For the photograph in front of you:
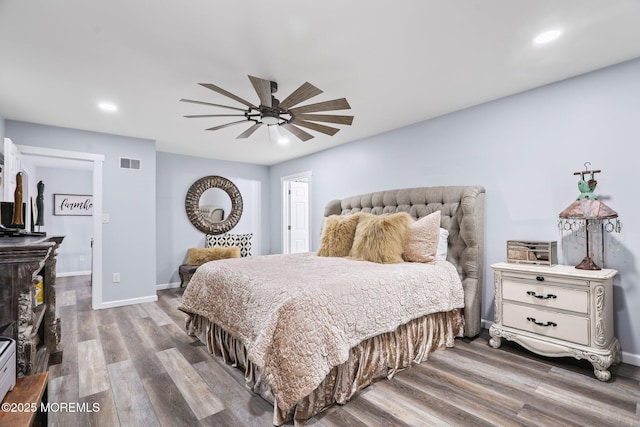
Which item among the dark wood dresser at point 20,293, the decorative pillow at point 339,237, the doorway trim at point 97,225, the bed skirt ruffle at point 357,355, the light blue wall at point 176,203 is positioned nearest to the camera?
the dark wood dresser at point 20,293

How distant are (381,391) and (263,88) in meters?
2.28

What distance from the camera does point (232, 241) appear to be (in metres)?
5.97

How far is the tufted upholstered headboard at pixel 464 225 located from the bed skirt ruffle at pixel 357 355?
7.4 inches

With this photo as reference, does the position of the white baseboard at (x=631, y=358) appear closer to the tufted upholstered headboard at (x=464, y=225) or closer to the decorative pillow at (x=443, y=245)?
the tufted upholstered headboard at (x=464, y=225)

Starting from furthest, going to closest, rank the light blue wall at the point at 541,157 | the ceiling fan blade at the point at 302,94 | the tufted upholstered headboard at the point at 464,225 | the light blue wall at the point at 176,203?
the light blue wall at the point at 176,203 < the tufted upholstered headboard at the point at 464,225 < the light blue wall at the point at 541,157 < the ceiling fan blade at the point at 302,94

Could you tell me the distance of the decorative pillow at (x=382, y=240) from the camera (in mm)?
2875

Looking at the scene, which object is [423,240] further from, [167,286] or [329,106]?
[167,286]

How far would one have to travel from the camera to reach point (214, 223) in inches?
233

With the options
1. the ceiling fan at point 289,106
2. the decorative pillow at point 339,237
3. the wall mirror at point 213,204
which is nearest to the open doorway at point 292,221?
the wall mirror at point 213,204

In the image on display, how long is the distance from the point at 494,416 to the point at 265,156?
4.98 m

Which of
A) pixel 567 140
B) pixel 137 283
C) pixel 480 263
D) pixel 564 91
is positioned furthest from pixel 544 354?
pixel 137 283

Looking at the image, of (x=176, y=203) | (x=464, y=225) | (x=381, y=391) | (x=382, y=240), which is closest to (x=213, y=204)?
(x=176, y=203)

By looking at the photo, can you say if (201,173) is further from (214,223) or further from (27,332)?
(27,332)

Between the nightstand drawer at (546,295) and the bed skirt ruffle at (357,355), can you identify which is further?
the nightstand drawer at (546,295)
